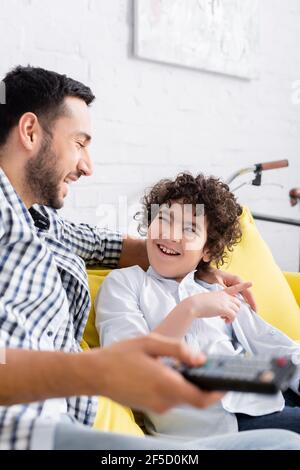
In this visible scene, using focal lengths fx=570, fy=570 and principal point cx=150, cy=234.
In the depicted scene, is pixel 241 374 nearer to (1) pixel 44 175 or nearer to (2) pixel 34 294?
(2) pixel 34 294

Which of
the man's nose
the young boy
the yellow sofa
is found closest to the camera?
the young boy

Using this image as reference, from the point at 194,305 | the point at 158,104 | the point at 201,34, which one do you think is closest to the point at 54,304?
the point at 194,305

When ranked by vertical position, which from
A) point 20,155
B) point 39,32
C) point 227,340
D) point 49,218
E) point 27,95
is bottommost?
point 227,340

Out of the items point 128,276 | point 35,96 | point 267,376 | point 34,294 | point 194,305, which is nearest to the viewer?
point 267,376

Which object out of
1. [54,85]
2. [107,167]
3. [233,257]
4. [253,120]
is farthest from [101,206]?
[253,120]

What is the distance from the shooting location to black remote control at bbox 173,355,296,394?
54cm

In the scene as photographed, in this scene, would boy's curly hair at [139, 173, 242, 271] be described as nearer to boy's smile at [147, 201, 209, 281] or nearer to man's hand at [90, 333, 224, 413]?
boy's smile at [147, 201, 209, 281]

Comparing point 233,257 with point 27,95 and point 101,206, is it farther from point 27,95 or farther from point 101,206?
point 27,95

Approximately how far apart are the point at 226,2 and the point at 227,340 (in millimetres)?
1607

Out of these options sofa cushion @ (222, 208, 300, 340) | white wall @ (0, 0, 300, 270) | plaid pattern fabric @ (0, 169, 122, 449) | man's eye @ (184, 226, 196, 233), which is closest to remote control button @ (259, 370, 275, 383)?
plaid pattern fabric @ (0, 169, 122, 449)

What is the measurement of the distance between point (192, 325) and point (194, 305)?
18 centimetres

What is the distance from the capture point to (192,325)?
129 cm

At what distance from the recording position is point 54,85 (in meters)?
1.26

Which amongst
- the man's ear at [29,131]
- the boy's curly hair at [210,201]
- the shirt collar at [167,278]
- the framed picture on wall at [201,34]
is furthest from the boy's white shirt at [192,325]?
the framed picture on wall at [201,34]
